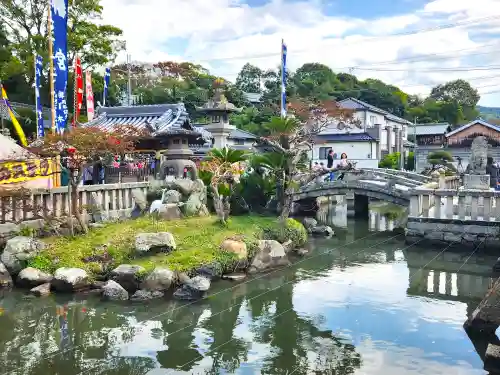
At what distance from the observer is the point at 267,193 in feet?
56.0

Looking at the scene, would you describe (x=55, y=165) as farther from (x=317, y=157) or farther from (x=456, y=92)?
(x=456, y=92)

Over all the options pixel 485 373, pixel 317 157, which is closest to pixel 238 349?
pixel 485 373

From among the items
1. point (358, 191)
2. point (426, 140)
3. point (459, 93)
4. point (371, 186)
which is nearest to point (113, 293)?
point (371, 186)

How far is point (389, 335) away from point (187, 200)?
817 cm

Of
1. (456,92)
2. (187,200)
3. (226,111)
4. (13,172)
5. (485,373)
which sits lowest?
(485,373)

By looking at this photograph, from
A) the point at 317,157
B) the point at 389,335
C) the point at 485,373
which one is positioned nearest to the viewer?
the point at 485,373

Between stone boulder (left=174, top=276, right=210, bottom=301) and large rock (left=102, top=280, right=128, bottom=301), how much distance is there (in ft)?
3.74

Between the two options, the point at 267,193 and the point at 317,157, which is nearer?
the point at 267,193

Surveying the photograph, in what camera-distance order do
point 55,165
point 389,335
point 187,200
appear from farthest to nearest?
1. point 187,200
2. point 55,165
3. point 389,335

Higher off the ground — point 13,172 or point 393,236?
point 13,172

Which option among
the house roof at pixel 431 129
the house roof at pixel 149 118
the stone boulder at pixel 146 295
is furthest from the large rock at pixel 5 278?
the house roof at pixel 431 129

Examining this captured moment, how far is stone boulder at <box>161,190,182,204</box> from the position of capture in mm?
14984

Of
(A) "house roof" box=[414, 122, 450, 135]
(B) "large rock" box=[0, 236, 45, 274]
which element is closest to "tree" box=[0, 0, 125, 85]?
(B) "large rock" box=[0, 236, 45, 274]

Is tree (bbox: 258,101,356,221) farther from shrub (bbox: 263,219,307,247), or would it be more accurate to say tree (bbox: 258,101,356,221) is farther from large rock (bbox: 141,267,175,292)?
large rock (bbox: 141,267,175,292)
